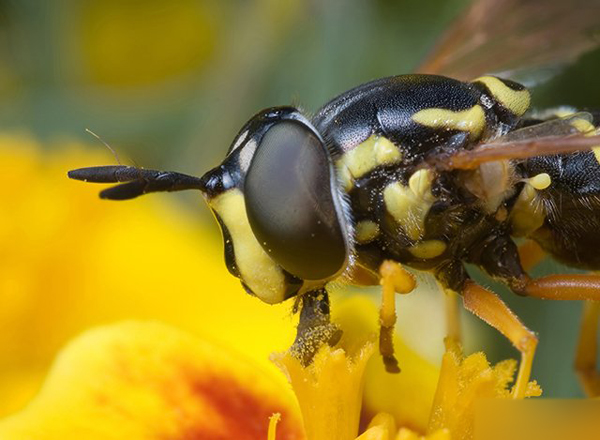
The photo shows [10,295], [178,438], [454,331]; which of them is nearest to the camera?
[178,438]

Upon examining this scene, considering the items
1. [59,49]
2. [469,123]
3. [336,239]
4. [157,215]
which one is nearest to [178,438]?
[336,239]

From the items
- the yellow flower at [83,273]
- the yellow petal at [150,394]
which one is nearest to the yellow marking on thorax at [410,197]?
the yellow petal at [150,394]

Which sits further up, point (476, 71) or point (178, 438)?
point (476, 71)

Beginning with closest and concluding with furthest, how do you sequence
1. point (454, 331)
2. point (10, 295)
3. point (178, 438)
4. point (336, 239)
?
point (336, 239) → point (178, 438) → point (454, 331) → point (10, 295)

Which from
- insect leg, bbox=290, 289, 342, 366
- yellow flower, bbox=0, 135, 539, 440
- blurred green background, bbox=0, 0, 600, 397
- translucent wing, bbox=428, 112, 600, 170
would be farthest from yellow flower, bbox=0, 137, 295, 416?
translucent wing, bbox=428, 112, 600, 170

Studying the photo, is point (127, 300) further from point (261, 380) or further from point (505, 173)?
point (505, 173)

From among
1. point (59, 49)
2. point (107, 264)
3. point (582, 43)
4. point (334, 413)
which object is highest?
point (59, 49)
